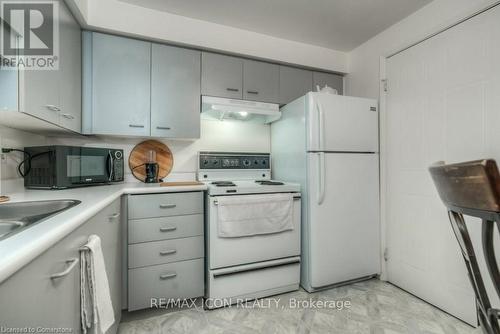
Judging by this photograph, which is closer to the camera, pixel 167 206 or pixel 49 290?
pixel 49 290

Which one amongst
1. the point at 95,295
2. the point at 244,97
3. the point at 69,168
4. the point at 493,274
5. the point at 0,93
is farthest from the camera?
the point at 244,97

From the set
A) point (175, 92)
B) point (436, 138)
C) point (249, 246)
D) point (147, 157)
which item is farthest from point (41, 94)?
point (436, 138)

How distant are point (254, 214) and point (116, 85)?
1488 millimetres

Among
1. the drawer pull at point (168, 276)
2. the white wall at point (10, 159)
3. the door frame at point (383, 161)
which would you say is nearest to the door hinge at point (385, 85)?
the door frame at point (383, 161)

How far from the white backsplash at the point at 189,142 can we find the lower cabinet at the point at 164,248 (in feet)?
2.09

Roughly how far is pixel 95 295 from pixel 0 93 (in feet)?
3.33

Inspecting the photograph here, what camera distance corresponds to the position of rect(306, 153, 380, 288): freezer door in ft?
6.23

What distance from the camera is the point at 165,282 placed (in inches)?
65.1

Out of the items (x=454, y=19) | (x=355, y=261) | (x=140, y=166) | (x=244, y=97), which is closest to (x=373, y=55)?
(x=454, y=19)

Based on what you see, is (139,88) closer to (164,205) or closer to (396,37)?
(164,205)

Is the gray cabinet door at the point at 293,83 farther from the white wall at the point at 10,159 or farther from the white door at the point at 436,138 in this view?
the white wall at the point at 10,159

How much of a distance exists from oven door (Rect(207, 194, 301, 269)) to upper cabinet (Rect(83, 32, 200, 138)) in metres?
0.81

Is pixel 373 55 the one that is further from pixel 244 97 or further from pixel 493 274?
pixel 493 274

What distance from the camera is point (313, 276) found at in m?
1.89
